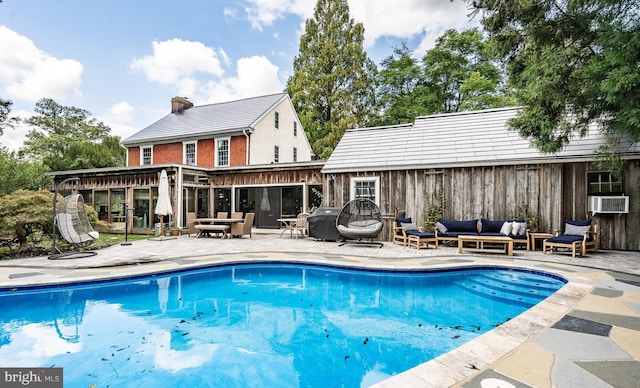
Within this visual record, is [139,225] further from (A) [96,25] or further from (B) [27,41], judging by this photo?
(B) [27,41]

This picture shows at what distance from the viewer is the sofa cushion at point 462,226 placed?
8.53 metres

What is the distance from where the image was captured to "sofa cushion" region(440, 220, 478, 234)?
8.53 metres

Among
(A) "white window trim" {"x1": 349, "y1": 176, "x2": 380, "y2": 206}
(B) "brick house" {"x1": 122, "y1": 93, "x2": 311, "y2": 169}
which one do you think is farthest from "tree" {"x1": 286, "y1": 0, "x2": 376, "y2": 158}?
(A) "white window trim" {"x1": 349, "y1": 176, "x2": 380, "y2": 206}

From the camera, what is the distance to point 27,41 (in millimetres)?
16781

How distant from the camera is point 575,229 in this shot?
294 inches

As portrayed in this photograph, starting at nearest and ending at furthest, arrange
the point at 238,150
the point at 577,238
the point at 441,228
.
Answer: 1. the point at 577,238
2. the point at 441,228
3. the point at 238,150

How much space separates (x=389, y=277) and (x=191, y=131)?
613 inches

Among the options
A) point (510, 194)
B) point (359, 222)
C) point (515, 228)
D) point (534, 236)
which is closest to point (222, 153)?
point (359, 222)

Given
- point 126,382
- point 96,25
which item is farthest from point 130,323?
point 96,25

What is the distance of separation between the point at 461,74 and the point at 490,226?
563 inches

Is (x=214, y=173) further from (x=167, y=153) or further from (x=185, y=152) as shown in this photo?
(x=167, y=153)

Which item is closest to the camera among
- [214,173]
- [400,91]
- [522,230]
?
[522,230]

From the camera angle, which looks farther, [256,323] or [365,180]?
[365,180]

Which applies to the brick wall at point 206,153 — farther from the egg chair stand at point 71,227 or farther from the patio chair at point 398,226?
the patio chair at point 398,226
